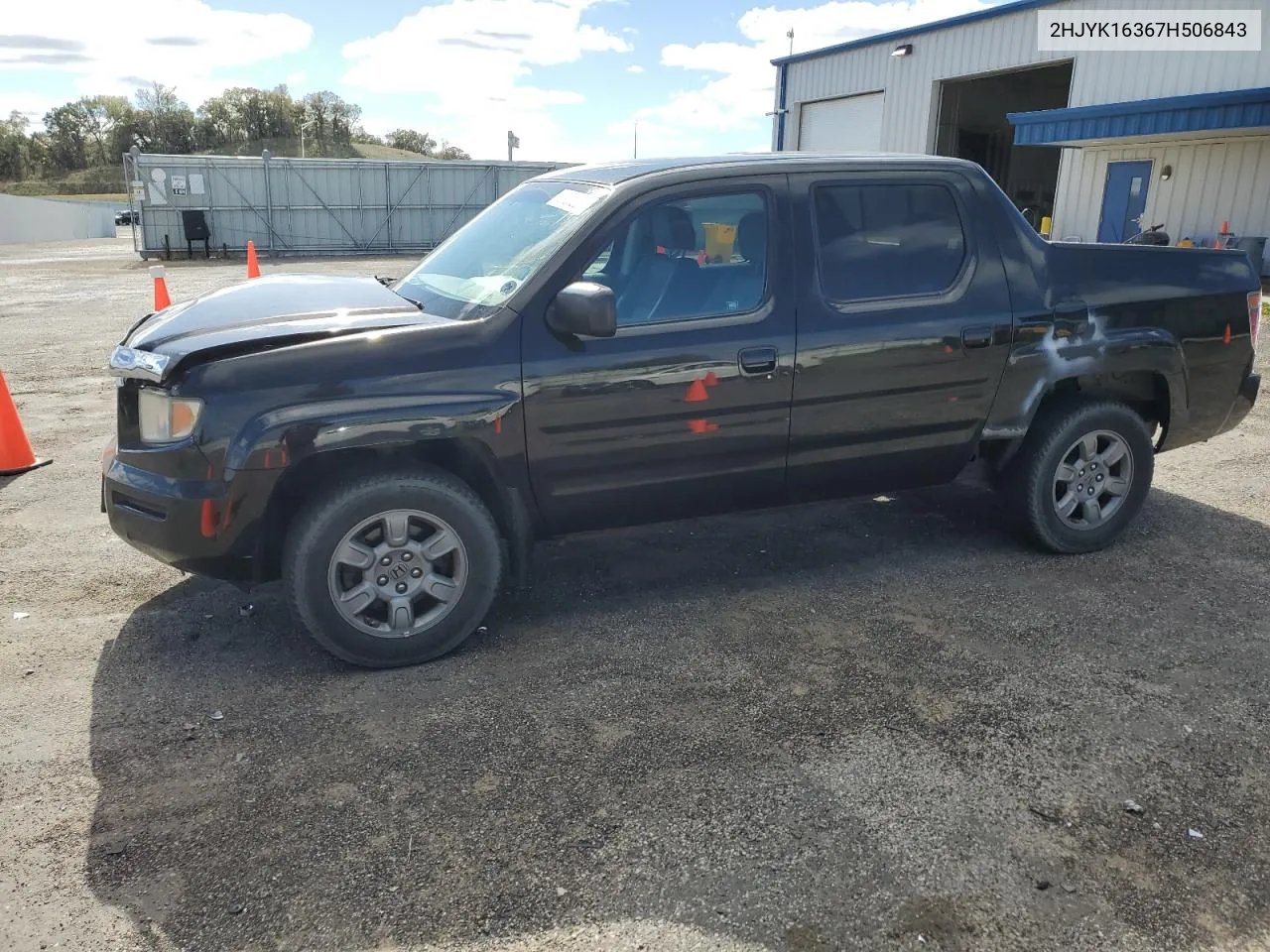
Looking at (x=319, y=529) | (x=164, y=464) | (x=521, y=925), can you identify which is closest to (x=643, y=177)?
(x=319, y=529)

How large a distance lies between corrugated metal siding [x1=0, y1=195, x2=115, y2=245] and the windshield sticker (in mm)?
39002

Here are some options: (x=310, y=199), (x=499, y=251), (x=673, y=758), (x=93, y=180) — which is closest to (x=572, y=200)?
(x=499, y=251)

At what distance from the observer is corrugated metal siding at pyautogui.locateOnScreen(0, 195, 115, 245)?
35.8 meters

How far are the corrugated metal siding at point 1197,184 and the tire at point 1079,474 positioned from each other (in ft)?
55.2

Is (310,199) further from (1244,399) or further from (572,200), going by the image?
(1244,399)

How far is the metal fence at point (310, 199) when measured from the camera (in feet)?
83.3

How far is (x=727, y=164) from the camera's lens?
402 cm

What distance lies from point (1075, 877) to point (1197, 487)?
417cm

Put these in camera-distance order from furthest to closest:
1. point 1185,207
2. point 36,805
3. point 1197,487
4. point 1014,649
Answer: point 1185,207 < point 1197,487 < point 1014,649 < point 36,805

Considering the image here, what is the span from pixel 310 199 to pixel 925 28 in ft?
57.1

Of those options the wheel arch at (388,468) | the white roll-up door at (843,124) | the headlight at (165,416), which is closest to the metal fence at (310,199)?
the white roll-up door at (843,124)

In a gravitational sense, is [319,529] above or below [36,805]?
above

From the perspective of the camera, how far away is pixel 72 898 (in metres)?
2.46

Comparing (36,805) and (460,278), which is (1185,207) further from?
(36,805)
